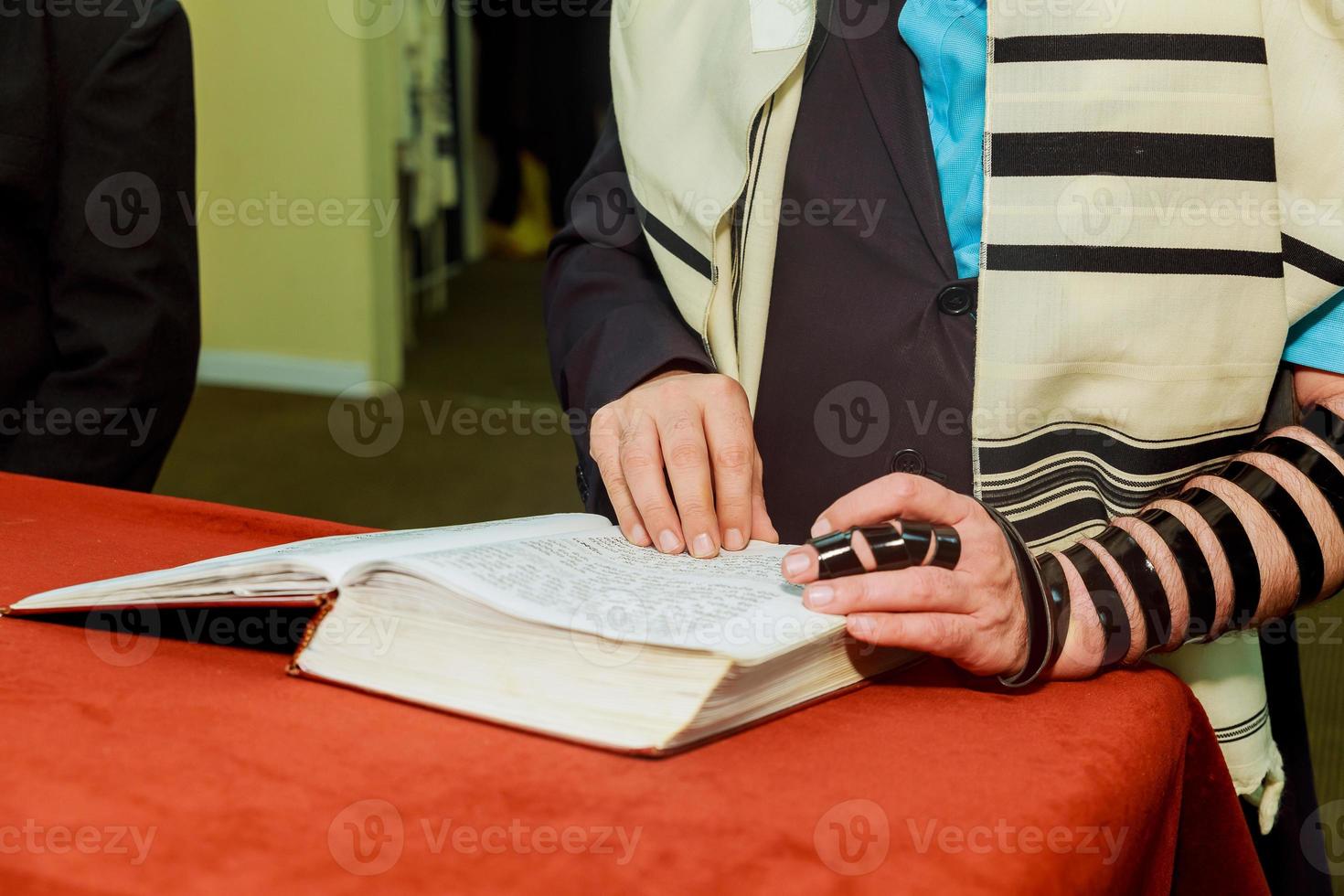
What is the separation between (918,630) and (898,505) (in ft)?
0.20

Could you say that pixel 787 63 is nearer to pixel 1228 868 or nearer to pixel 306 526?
pixel 306 526

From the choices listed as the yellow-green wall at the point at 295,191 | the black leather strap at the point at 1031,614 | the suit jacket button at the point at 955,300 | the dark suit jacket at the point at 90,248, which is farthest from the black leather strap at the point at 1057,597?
the yellow-green wall at the point at 295,191

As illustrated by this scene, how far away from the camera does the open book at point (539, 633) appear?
466 millimetres

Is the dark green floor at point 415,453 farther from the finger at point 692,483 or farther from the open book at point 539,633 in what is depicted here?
the open book at point 539,633

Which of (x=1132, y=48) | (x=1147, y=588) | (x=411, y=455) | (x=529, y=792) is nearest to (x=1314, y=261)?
(x=1132, y=48)

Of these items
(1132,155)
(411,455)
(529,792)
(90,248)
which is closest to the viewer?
(529,792)

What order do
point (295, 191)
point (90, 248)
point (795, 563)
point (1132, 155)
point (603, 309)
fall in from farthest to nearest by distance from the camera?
point (295, 191), point (90, 248), point (603, 309), point (1132, 155), point (795, 563)

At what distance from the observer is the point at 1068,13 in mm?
761

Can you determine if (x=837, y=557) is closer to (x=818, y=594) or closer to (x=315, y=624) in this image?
(x=818, y=594)

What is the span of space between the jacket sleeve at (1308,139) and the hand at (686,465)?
370 mm

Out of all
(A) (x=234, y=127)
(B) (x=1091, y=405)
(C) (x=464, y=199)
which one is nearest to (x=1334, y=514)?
(B) (x=1091, y=405)

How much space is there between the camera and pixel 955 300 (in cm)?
Answer: 80

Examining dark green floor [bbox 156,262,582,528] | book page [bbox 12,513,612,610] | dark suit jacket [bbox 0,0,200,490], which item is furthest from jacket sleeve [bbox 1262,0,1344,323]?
dark green floor [bbox 156,262,582,528]

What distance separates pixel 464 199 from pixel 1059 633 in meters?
6.12
